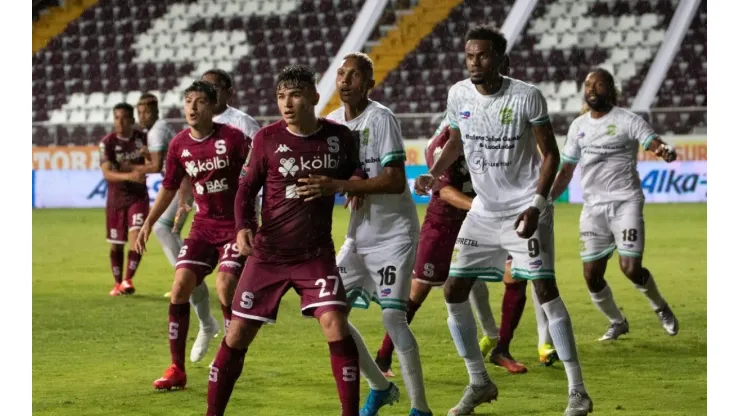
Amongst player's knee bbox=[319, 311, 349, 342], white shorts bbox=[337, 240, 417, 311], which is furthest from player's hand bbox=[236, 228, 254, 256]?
white shorts bbox=[337, 240, 417, 311]

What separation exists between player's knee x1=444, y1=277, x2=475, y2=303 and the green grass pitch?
515mm

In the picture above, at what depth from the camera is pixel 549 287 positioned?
541 cm

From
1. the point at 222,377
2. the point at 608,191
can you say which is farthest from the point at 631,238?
the point at 222,377

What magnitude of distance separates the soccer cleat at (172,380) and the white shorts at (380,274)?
1.14 m

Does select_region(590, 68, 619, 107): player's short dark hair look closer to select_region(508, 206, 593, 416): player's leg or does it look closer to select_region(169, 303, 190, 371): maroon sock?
select_region(508, 206, 593, 416): player's leg

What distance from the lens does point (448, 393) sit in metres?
6.02

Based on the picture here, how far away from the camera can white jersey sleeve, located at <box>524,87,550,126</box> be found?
537 centimetres

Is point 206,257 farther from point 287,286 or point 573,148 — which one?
point 573,148

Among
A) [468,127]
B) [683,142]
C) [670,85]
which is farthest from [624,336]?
[670,85]

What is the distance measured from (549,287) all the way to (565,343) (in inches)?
10.0

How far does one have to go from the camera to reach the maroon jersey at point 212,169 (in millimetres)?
6289

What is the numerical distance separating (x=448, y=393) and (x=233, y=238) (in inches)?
53.9

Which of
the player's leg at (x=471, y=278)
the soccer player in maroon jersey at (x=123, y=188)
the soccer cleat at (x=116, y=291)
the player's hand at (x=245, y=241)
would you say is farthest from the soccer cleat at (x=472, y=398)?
the soccer player in maroon jersey at (x=123, y=188)

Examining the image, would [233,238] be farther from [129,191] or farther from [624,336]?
[129,191]
